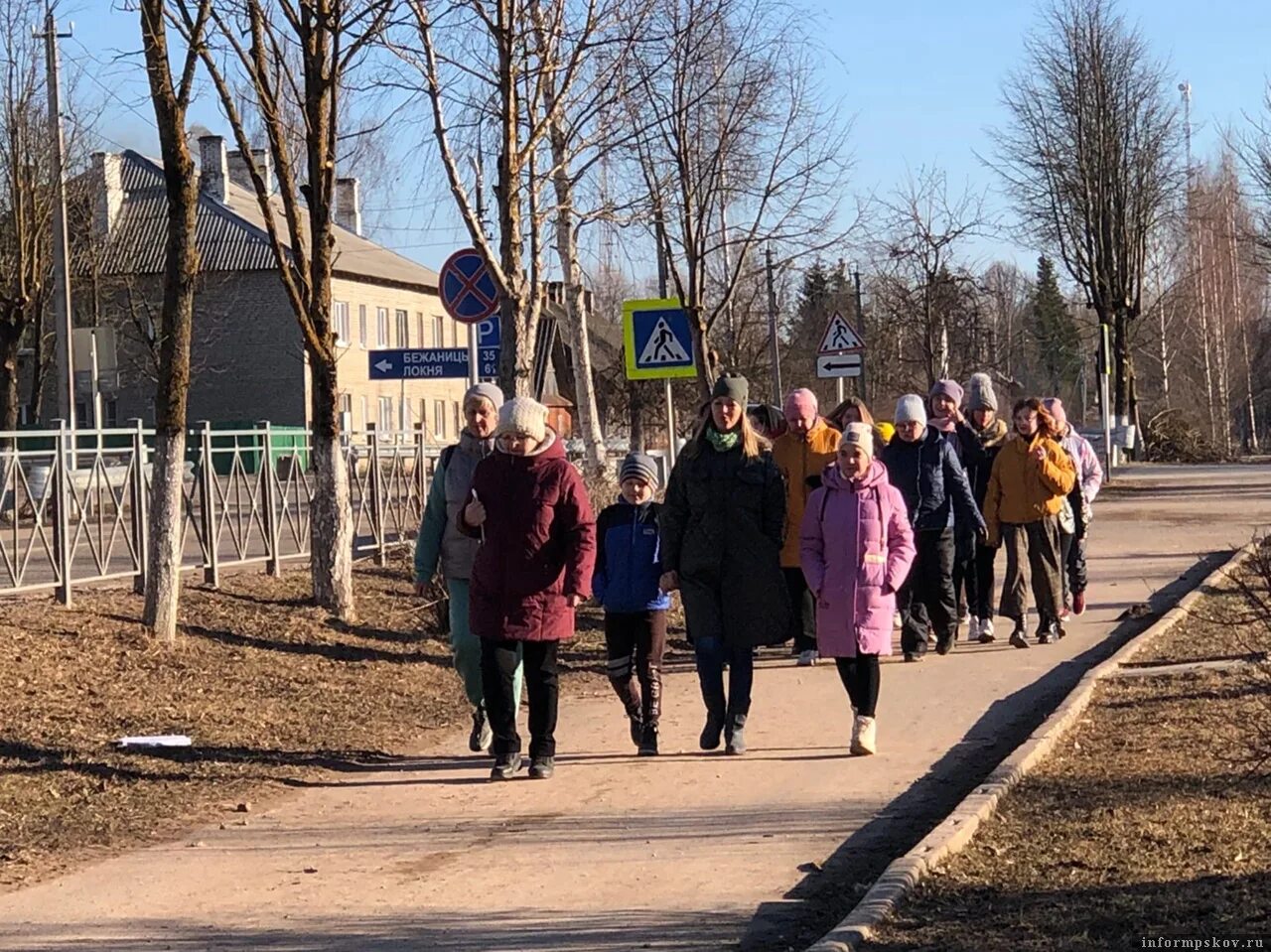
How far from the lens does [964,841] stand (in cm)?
681

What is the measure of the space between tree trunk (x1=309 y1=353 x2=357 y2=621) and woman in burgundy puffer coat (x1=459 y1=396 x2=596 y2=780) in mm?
5318

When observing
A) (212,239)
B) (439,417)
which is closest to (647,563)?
(212,239)

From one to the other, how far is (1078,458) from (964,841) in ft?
28.6

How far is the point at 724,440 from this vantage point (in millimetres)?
9609

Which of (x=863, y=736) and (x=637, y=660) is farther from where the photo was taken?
(x=637, y=660)

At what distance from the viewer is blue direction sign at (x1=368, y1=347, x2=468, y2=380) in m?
17.5

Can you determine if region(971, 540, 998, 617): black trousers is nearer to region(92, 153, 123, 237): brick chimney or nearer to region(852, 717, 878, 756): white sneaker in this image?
region(852, 717, 878, 756): white sneaker

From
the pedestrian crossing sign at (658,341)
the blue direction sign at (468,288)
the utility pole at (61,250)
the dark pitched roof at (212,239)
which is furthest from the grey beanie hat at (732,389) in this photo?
the dark pitched roof at (212,239)

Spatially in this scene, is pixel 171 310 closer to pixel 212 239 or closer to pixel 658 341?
pixel 658 341

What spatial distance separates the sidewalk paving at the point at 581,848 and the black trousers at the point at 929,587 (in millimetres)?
1439

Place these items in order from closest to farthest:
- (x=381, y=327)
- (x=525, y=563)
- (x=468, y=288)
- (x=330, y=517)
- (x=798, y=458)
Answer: (x=525, y=563) < (x=798, y=458) < (x=330, y=517) < (x=468, y=288) < (x=381, y=327)

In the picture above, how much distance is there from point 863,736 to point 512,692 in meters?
1.84

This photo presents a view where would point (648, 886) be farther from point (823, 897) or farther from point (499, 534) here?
point (499, 534)

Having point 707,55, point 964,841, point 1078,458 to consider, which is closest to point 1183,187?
point 707,55
